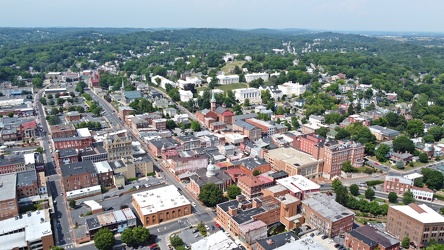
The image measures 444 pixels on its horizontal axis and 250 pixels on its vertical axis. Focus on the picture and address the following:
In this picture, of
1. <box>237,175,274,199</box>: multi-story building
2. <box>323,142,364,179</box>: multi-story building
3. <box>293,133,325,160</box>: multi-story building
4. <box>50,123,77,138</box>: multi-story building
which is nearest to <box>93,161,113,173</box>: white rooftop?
<box>50,123,77,138</box>: multi-story building

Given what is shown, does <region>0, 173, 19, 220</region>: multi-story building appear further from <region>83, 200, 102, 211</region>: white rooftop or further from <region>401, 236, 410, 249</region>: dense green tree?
<region>401, 236, 410, 249</region>: dense green tree

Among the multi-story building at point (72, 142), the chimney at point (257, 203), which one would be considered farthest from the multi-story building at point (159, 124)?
the chimney at point (257, 203)

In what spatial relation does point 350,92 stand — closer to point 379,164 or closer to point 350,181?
point 379,164

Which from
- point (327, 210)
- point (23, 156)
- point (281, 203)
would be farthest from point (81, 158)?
point (327, 210)

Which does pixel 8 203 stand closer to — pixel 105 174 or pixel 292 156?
pixel 105 174

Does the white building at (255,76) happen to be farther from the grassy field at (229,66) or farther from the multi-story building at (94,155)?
the multi-story building at (94,155)
